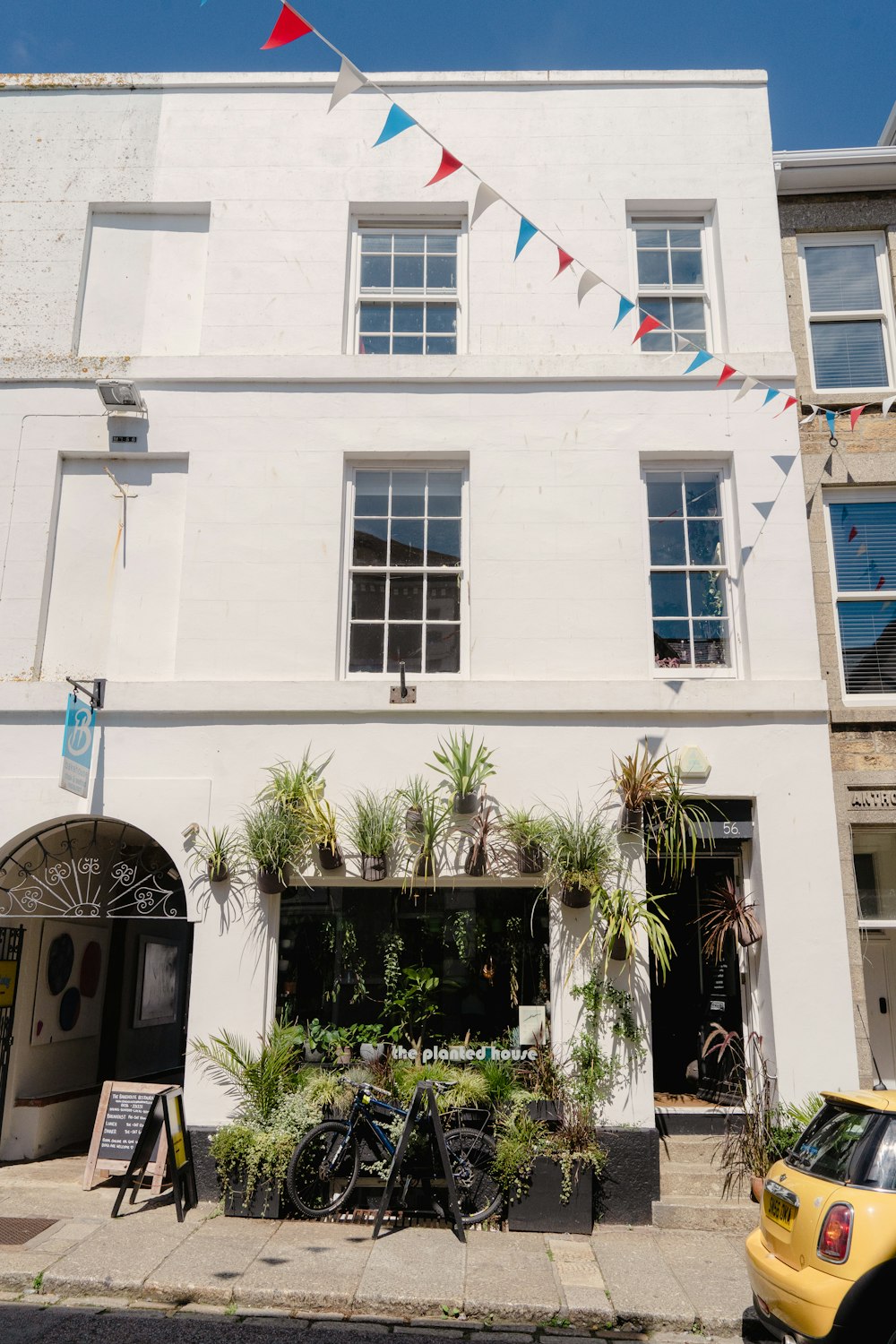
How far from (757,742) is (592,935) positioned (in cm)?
231

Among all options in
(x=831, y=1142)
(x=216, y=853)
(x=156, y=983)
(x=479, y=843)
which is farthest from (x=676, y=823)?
(x=156, y=983)

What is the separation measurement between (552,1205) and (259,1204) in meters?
2.32

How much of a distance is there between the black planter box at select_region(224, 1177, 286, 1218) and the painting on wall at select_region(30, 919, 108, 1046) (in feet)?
10.9

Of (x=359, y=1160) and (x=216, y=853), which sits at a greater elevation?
(x=216, y=853)

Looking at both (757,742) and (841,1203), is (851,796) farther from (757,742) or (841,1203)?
(841,1203)

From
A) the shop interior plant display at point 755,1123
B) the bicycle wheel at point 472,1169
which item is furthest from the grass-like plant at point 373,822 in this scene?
the shop interior plant display at point 755,1123

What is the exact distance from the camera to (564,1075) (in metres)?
8.30

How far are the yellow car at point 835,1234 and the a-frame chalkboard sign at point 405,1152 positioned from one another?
2.42m

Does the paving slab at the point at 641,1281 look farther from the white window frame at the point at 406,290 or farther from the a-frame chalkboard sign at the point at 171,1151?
the white window frame at the point at 406,290

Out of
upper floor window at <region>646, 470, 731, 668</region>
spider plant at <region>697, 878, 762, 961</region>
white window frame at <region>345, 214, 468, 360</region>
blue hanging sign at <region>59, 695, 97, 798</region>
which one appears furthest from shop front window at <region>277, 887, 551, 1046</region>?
white window frame at <region>345, 214, 468, 360</region>

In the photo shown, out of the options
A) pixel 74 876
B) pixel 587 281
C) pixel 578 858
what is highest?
pixel 587 281

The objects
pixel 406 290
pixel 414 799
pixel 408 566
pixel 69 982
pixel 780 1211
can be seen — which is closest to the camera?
pixel 780 1211

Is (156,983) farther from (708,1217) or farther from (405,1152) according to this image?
(708,1217)

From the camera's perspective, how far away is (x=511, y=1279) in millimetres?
6594
